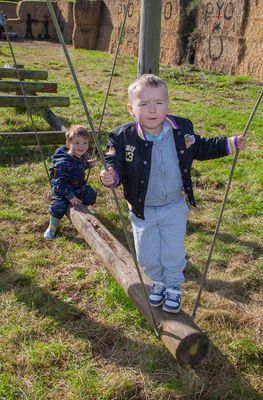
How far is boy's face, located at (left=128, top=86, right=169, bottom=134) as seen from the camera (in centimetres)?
232

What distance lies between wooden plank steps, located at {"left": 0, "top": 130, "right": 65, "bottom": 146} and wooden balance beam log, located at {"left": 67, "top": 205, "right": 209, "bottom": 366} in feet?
7.44

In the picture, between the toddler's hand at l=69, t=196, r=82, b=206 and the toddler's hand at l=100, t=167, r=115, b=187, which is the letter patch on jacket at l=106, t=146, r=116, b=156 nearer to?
the toddler's hand at l=100, t=167, r=115, b=187

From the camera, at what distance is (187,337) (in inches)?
88.8

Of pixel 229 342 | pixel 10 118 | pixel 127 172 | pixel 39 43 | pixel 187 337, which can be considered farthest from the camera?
pixel 39 43

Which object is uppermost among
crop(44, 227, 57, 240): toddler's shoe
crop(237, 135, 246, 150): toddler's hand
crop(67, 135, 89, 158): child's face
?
crop(237, 135, 246, 150): toddler's hand

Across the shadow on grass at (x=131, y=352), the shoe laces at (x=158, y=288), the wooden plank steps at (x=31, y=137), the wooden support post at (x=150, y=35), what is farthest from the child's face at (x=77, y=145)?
the wooden plank steps at (x=31, y=137)

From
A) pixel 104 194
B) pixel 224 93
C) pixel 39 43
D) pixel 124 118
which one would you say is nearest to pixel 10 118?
pixel 124 118

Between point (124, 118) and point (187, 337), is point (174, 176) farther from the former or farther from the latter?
point (124, 118)

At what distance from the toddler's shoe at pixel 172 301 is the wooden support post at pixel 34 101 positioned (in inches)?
182

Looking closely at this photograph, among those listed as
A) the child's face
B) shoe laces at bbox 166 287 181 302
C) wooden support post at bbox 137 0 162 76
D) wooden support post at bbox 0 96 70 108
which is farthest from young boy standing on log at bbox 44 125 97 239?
wooden support post at bbox 0 96 70 108

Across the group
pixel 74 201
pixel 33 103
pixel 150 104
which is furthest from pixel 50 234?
pixel 33 103

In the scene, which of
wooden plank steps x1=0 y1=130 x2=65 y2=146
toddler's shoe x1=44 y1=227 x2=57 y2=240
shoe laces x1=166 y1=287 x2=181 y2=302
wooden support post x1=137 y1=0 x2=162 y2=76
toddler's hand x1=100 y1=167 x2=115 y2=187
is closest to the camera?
toddler's hand x1=100 y1=167 x2=115 y2=187

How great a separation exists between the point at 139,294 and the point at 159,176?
2.15 ft

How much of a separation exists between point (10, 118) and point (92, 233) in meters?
4.42
